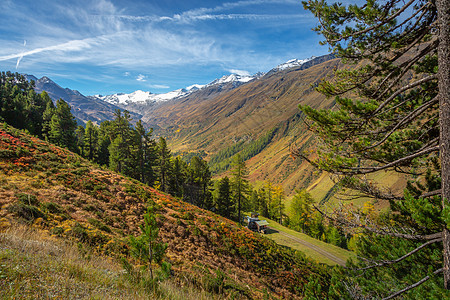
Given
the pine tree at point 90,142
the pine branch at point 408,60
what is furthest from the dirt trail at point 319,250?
the pine tree at point 90,142

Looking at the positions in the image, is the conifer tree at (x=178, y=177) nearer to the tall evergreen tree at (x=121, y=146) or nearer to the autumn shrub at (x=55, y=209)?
the tall evergreen tree at (x=121, y=146)

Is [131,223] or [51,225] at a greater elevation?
[51,225]

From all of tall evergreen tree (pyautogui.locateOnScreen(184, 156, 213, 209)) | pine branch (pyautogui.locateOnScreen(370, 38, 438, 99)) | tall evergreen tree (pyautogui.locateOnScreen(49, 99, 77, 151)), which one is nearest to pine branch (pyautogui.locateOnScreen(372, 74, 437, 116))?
pine branch (pyautogui.locateOnScreen(370, 38, 438, 99))

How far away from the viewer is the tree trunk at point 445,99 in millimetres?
3998

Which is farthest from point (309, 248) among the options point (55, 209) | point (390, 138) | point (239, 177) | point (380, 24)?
point (380, 24)

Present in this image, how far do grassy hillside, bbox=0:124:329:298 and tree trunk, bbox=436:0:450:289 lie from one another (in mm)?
7869

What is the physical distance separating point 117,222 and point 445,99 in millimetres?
18284

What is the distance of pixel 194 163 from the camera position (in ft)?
136

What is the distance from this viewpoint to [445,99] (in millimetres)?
4082

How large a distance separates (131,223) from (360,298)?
15422 millimetres

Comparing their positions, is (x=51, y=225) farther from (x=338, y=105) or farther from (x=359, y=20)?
(x=359, y=20)

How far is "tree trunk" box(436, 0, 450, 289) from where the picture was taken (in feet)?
13.1

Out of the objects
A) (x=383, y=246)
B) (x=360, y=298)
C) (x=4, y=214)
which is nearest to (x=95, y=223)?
(x=4, y=214)

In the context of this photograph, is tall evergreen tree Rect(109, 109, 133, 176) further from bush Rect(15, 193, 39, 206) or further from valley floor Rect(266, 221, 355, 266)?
valley floor Rect(266, 221, 355, 266)
